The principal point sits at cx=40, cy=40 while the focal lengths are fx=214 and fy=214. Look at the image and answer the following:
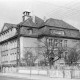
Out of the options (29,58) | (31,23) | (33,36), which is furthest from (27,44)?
(31,23)

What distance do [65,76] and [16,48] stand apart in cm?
2656

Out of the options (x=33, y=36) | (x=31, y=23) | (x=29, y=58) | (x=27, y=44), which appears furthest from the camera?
(x=31, y=23)

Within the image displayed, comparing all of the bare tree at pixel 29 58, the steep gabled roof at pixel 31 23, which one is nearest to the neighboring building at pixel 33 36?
the steep gabled roof at pixel 31 23

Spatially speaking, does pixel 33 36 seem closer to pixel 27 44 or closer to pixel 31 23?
pixel 27 44

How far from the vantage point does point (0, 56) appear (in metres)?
59.6

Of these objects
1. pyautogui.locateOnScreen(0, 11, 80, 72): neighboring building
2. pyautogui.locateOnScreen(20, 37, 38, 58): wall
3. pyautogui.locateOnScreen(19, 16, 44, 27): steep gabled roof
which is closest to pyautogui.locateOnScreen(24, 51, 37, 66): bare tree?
pyautogui.locateOnScreen(0, 11, 80, 72): neighboring building

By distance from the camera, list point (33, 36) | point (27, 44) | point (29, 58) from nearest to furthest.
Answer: point (29, 58)
point (27, 44)
point (33, 36)

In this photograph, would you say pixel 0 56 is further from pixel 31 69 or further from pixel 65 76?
pixel 65 76

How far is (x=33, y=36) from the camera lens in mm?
49906

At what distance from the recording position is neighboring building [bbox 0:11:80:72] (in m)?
48.4

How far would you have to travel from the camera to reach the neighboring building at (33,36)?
4844 centimetres

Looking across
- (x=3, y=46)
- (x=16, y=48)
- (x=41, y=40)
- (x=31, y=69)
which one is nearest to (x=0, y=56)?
(x=3, y=46)

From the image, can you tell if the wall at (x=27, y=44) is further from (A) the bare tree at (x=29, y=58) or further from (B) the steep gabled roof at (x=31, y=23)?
(B) the steep gabled roof at (x=31, y=23)

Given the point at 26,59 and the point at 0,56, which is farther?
the point at 0,56
